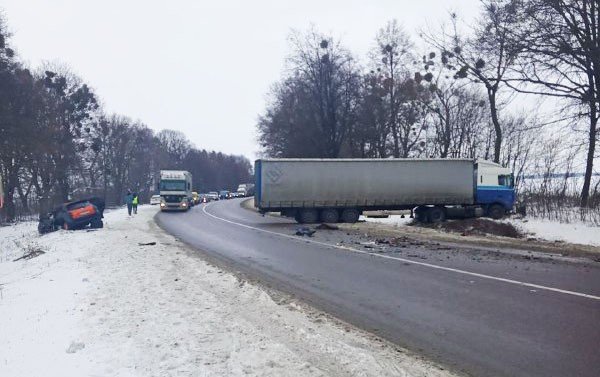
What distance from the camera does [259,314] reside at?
756cm

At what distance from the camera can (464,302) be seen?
27.3ft

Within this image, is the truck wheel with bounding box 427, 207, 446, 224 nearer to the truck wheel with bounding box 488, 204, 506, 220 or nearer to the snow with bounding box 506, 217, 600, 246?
the truck wheel with bounding box 488, 204, 506, 220

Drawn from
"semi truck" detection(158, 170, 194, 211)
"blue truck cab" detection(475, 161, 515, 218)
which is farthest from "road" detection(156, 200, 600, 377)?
"semi truck" detection(158, 170, 194, 211)

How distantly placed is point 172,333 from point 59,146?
4282 cm

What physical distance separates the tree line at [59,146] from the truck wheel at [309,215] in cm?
1633

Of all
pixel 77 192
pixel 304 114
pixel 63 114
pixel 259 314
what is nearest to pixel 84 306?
pixel 259 314

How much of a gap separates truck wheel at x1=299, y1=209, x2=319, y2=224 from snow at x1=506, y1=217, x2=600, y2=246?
1064 cm

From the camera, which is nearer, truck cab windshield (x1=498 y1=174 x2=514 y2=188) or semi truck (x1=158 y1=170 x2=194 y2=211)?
truck cab windshield (x1=498 y1=174 x2=514 y2=188)

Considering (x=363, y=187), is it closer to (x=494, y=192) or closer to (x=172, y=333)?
(x=494, y=192)

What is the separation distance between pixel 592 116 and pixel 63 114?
1715 inches

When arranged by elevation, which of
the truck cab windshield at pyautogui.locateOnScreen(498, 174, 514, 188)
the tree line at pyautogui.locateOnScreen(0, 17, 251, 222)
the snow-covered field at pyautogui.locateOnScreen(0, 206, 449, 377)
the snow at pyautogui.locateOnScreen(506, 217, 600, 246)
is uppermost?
the tree line at pyautogui.locateOnScreen(0, 17, 251, 222)

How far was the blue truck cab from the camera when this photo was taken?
29.9 metres

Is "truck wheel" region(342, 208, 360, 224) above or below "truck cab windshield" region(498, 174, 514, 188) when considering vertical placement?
below

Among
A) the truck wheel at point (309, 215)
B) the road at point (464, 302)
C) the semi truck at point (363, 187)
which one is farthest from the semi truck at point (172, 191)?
the road at point (464, 302)
